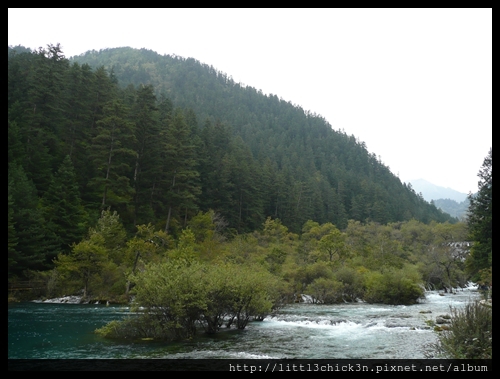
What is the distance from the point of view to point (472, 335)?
11156 mm

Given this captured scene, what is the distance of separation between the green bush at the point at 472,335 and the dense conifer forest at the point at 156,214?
684 cm

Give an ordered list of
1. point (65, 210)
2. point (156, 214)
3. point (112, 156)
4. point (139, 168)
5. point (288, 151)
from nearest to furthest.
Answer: point (65, 210) → point (112, 156) → point (139, 168) → point (156, 214) → point (288, 151)

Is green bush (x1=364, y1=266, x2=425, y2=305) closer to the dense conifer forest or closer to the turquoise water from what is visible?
the dense conifer forest

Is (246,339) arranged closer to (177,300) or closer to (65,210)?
(177,300)

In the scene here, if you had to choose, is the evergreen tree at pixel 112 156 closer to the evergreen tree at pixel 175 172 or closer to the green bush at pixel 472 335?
the evergreen tree at pixel 175 172

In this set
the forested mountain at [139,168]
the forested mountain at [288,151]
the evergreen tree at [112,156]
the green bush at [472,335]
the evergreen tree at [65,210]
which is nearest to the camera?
the green bush at [472,335]

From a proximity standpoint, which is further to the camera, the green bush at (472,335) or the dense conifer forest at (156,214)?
the dense conifer forest at (156,214)

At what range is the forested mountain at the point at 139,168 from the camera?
18.2 metres

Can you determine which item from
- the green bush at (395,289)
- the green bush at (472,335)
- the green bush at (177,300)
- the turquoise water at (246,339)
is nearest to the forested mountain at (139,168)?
the turquoise water at (246,339)

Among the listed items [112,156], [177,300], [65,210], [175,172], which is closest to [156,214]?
[175,172]

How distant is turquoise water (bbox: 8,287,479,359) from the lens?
49.3 ft

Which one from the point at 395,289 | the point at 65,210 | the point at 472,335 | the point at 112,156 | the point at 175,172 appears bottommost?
the point at 395,289

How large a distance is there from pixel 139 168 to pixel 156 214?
630 centimetres

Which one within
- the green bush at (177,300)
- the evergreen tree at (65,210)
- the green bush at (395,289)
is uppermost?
the evergreen tree at (65,210)
